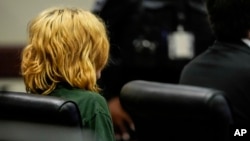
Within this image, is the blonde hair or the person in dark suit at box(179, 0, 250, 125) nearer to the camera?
the blonde hair

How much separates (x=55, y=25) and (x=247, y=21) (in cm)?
76

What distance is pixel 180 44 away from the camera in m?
4.15

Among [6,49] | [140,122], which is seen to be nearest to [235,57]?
[140,122]

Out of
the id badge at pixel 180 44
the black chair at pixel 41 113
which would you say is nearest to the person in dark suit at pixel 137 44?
the id badge at pixel 180 44

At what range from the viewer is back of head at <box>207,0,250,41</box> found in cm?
259

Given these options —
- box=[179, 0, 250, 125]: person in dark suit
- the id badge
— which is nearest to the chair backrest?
box=[179, 0, 250, 125]: person in dark suit

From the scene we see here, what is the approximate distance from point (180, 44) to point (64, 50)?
2.09 m

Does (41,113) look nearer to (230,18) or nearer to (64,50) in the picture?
(64,50)

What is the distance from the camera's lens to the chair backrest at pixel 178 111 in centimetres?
185

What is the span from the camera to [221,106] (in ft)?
6.03

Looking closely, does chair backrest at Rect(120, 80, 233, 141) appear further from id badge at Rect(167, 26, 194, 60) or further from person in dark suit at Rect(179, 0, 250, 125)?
id badge at Rect(167, 26, 194, 60)

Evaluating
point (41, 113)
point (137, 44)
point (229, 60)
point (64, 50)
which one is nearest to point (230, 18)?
point (229, 60)

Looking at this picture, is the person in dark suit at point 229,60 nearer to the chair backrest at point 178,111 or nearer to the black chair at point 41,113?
the chair backrest at point 178,111

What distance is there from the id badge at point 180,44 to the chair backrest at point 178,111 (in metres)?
1.98
